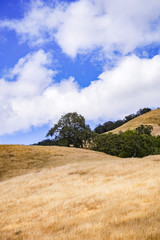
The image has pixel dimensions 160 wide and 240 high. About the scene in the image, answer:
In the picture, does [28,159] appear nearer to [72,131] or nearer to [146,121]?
[72,131]

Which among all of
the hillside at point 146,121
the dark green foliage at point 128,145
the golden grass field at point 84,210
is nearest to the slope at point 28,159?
the golden grass field at point 84,210

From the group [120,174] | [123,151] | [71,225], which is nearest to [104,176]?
[120,174]

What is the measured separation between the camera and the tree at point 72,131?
194 feet

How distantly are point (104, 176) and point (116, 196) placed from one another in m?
6.36

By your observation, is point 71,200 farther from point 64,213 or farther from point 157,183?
point 157,183

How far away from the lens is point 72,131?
59812 millimetres

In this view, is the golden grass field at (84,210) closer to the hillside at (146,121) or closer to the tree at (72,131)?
the tree at (72,131)

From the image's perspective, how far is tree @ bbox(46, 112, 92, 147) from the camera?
194 feet

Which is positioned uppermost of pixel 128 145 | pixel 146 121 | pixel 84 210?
pixel 146 121

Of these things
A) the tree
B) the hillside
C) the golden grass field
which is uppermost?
the hillside

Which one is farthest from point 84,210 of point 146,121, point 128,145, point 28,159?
point 146,121

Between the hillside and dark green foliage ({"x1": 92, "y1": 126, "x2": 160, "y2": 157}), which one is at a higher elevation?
the hillside

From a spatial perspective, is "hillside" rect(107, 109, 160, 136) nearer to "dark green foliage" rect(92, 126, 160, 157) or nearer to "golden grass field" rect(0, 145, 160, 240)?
"dark green foliage" rect(92, 126, 160, 157)

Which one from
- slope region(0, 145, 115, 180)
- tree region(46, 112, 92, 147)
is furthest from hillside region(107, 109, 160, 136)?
slope region(0, 145, 115, 180)
